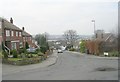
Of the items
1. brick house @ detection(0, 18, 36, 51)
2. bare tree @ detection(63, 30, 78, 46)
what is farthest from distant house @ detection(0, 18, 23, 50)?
bare tree @ detection(63, 30, 78, 46)

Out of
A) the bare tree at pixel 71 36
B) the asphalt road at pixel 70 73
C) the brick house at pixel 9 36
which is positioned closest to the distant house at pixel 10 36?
the brick house at pixel 9 36

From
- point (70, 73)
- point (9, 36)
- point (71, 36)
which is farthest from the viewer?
point (71, 36)

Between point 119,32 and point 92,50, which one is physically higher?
point 119,32

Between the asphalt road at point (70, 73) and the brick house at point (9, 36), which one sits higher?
the brick house at point (9, 36)

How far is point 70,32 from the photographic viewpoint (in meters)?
122

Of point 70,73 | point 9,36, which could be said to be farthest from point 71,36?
point 70,73

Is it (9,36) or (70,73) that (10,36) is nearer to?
(9,36)

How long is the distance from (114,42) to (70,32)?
234ft

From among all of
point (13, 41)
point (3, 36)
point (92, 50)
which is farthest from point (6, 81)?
point (92, 50)

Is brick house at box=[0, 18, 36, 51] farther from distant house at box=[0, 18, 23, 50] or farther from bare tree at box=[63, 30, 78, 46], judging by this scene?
bare tree at box=[63, 30, 78, 46]

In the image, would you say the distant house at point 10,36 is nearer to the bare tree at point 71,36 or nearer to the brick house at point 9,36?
the brick house at point 9,36

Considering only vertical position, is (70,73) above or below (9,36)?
below

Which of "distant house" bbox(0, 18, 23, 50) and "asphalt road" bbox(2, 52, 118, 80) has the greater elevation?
"distant house" bbox(0, 18, 23, 50)

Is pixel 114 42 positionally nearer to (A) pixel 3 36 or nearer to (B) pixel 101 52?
(B) pixel 101 52
